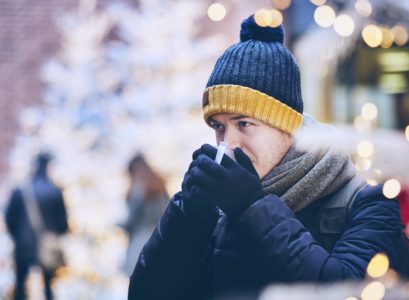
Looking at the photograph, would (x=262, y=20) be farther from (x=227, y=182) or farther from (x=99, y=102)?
(x=99, y=102)

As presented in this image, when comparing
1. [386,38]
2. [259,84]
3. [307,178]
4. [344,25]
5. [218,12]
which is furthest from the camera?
[218,12]

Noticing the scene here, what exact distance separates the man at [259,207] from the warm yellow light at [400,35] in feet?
10.7

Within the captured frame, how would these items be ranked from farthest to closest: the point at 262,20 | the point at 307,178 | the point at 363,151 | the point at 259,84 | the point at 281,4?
1. the point at 281,4
2. the point at 363,151
3. the point at 262,20
4. the point at 259,84
5. the point at 307,178

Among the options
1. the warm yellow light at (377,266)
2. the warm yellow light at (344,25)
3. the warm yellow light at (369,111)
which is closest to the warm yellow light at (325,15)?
the warm yellow light at (344,25)

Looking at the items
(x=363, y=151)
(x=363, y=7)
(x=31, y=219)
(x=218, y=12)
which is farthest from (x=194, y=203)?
(x=31, y=219)

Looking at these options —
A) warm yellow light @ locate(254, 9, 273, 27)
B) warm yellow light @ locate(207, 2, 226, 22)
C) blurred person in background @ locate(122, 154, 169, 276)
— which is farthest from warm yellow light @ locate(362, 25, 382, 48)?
warm yellow light @ locate(254, 9, 273, 27)

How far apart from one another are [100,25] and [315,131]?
8.18m

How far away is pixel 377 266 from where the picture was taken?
1.80 m

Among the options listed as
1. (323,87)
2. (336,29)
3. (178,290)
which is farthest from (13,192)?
(178,290)

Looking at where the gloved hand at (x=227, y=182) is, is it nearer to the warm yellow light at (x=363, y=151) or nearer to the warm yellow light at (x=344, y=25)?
the warm yellow light at (x=363, y=151)

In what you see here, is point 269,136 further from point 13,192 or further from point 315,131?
point 13,192

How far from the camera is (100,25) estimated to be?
9.98 m

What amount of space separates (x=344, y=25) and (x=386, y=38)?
78 cm

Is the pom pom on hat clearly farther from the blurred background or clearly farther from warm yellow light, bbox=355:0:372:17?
the blurred background
